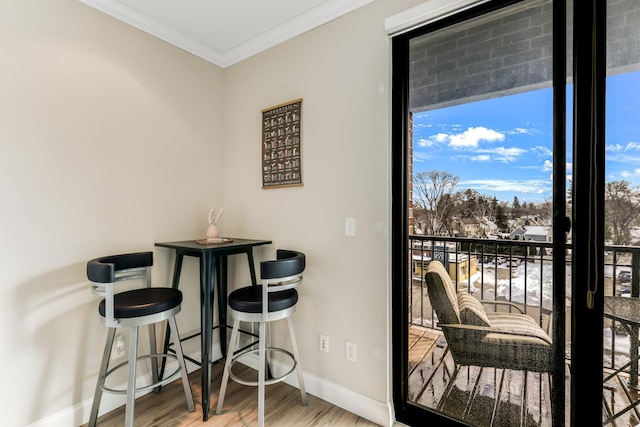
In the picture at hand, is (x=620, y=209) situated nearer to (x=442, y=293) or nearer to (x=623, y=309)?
(x=623, y=309)

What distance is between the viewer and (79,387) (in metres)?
1.77

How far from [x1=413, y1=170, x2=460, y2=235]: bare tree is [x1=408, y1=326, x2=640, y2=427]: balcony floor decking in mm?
617

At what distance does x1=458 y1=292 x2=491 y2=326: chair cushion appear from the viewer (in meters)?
1.56

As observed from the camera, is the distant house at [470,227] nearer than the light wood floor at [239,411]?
Yes

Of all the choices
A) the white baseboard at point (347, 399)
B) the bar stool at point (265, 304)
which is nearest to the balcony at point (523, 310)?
the white baseboard at point (347, 399)

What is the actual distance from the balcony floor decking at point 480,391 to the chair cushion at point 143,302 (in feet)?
4.63

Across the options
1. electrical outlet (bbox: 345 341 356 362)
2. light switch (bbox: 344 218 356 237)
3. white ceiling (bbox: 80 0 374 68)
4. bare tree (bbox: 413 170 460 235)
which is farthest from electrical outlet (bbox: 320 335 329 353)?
white ceiling (bbox: 80 0 374 68)

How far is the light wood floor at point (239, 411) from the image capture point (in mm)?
1778

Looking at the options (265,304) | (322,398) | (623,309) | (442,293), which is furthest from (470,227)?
(322,398)

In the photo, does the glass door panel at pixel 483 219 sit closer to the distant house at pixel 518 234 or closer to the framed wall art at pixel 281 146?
the distant house at pixel 518 234

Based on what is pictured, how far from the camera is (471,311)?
159 centimetres

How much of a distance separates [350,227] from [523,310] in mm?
984

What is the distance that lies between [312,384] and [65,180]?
1993 millimetres

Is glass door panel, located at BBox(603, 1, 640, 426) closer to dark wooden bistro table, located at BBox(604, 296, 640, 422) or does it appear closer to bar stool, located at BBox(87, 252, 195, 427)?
dark wooden bistro table, located at BBox(604, 296, 640, 422)
